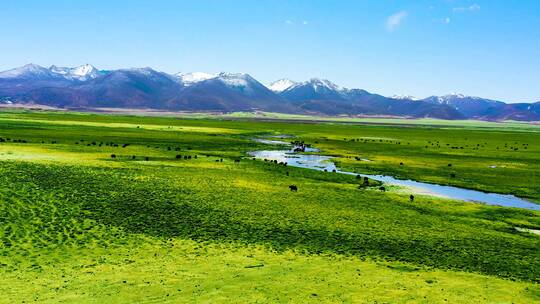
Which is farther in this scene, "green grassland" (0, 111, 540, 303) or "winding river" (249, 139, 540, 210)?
"winding river" (249, 139, 540, 210)

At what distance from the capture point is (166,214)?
36.3m

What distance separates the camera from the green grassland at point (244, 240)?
72.0ft

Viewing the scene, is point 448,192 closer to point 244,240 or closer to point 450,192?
point 450,192

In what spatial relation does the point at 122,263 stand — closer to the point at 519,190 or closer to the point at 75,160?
the point at 75,160

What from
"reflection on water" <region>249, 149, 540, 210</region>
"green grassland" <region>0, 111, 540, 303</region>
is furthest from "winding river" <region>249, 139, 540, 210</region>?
"green grassland" <region>0, 111, 540, 303</region>

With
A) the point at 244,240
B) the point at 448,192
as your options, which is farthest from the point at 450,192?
the point at 244,240

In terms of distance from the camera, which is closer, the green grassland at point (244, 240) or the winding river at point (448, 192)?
the green grassland at point (244, 240)

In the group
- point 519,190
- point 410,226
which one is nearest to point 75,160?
point 410,226

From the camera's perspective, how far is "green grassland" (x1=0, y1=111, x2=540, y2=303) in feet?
72.0

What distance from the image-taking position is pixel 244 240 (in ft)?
100

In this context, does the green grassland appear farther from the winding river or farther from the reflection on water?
the reflection on water

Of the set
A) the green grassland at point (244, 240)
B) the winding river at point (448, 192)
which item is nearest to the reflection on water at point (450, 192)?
the winding river at point (448, 192)

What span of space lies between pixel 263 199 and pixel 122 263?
20.0 metres

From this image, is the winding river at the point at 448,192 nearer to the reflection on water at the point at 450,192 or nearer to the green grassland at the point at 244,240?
the reflection on water at the point at 450,192
